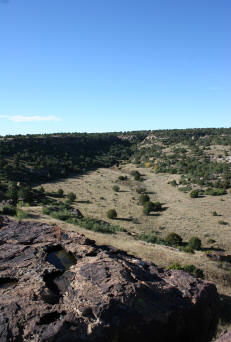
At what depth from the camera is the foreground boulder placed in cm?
662

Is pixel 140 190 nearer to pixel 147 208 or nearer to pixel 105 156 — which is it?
pixel 147 208

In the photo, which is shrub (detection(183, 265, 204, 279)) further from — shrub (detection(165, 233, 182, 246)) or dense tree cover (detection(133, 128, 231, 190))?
dense tree cover (detection(133, 128, 231, 190))

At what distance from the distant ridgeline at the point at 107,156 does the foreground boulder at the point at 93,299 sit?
1874 inches

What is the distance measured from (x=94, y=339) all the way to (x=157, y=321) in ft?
6.92

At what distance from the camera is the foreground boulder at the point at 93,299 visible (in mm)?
6621

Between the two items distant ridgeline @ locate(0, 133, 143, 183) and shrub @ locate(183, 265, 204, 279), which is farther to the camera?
distant ridgeline @ locate(0, 133, 143, 183)

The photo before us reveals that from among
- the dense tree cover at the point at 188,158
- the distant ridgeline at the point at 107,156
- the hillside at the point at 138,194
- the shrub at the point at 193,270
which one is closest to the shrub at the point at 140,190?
the hillside at the point at 138,194

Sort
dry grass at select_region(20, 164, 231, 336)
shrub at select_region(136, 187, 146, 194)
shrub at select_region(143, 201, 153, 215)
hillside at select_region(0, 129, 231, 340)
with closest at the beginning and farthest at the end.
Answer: dry grass at select_region(20, 164, 231, 336)
hillside at select_region(0, 129, 231, 340)
shrub at select_region(143, 201, 153, 215)
shrub at select_region(136, 187, 146, 194)

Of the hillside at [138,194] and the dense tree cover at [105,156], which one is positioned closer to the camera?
the hillside at [138,194]

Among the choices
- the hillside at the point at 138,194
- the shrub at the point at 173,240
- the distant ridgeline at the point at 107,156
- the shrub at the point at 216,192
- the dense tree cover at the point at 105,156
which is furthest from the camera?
the distant ridgeline at the point at 107,156

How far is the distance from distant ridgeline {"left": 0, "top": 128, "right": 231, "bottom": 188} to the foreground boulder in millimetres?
47609

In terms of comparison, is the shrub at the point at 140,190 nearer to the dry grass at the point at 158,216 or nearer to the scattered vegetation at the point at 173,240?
the dry grass at the point at 158,216

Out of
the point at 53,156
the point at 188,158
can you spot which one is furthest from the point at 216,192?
the point at 53,156

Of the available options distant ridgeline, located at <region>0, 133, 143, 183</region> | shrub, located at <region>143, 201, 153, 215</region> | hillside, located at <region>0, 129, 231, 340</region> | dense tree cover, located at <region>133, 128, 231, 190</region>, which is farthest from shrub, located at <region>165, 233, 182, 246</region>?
distant ridgeline, located at <region>0, 133, 143, 183</region>
